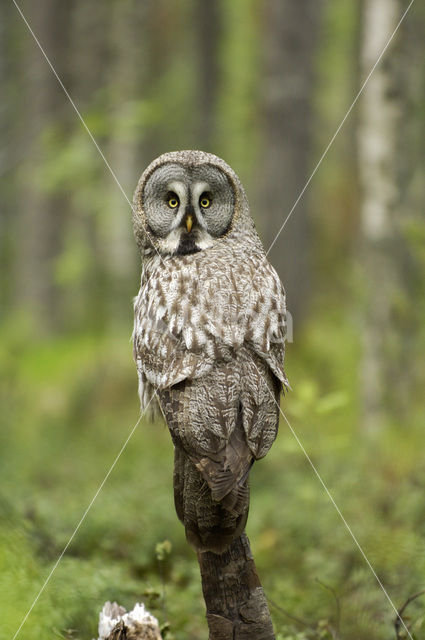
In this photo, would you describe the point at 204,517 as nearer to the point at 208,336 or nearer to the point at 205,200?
the point at 208,336

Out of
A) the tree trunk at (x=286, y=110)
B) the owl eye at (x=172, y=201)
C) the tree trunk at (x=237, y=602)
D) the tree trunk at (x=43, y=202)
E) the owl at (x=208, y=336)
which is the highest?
the tree trunk at (x=43, y=202)

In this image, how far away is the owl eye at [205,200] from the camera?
3242 millimetres

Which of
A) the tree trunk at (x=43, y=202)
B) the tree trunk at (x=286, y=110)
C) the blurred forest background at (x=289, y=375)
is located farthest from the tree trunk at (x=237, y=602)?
the tree trunk at (x=43, y=202)

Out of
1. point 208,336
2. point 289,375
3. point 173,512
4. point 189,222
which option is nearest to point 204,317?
point 208,336

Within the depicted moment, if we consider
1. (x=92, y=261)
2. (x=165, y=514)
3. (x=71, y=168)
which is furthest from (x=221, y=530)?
(x=92, y=261)

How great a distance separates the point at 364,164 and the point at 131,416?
4.13 meters

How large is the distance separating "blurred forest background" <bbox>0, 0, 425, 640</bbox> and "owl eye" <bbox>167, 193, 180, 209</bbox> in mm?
1682

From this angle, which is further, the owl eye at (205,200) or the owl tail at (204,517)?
the owl eye at (205,200)

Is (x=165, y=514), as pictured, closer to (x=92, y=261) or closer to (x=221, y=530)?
(x=221, y=530)

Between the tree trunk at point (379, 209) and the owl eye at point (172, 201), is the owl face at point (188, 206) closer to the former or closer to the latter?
the owl eye at point (172, 201)

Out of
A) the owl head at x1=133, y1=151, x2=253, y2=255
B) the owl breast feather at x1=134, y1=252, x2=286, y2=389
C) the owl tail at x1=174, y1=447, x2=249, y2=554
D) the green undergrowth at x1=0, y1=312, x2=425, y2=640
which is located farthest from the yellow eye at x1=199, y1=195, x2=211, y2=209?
the green undergrowth at x1=0, y1=312, x2=425, y2=640

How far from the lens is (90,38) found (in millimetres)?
12938

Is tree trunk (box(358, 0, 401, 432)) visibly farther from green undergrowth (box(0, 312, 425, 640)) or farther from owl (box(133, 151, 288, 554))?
owl (box(133, 151, 288, 554))

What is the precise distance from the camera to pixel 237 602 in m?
3.00
